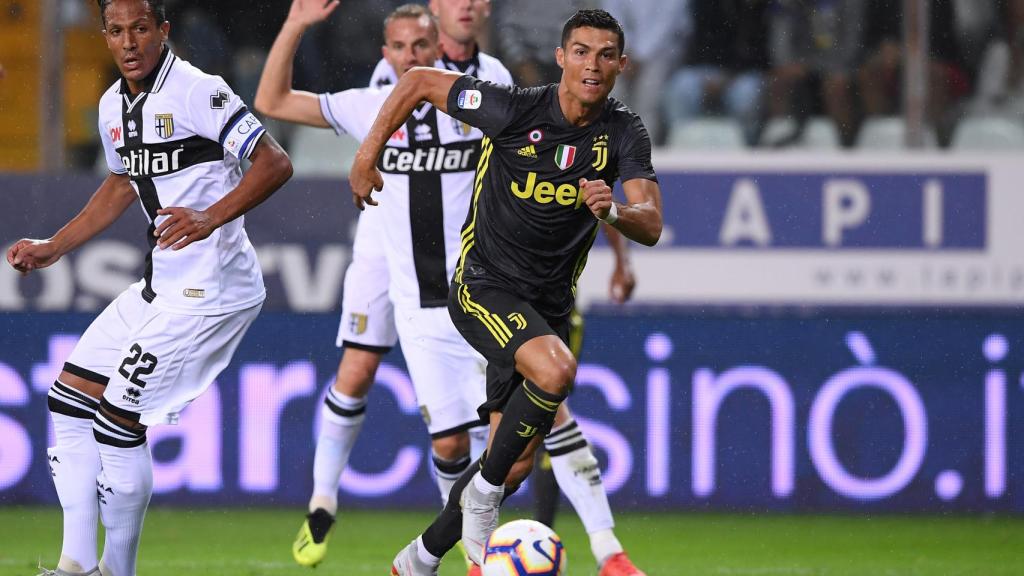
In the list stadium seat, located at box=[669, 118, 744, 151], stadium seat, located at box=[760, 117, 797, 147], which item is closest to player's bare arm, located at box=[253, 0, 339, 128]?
stadium seat, located at box=[669, 118, 744, 151]

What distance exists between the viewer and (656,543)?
7359 mm

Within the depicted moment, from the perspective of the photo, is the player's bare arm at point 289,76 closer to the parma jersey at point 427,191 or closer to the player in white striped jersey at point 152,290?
the parma jersey at point 427,191

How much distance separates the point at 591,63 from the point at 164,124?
4.57ft

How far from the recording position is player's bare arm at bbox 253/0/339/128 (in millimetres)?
6262

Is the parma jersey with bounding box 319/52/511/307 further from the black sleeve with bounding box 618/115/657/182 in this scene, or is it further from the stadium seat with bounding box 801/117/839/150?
the stadium seat with bounding box 801/117/839/150

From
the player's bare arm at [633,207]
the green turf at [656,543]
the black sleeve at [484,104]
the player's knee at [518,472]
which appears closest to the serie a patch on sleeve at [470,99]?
the black sleeve at [484,104]

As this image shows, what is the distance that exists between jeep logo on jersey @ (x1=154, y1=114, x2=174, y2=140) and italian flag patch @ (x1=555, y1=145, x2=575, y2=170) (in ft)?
4.11

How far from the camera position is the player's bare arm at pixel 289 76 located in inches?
247

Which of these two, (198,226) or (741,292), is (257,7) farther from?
(198,226)

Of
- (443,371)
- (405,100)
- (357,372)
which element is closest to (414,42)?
(405,100)

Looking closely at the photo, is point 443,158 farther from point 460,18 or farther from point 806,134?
point 806,134

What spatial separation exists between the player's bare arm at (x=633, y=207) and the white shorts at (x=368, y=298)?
1730 mm

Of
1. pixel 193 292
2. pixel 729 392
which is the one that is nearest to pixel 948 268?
pixel 729 392

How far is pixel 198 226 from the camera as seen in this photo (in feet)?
16.7
